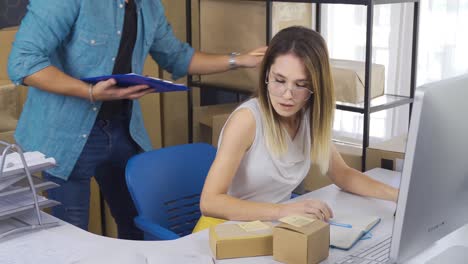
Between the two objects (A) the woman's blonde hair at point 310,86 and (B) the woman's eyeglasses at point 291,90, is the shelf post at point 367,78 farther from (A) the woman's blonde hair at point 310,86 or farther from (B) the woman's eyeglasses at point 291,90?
(B) the woman's eyeglasses at point 291,90

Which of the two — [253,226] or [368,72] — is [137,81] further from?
[368,72]

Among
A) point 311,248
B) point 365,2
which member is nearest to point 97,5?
point 365,2

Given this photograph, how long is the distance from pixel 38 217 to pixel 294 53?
0.81 meters

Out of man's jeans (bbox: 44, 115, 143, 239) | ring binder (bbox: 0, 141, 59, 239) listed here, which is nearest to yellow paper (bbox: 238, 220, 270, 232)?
ring binder (bbox: 0, 141, 59, 239)

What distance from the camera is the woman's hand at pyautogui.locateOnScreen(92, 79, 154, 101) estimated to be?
1.94m

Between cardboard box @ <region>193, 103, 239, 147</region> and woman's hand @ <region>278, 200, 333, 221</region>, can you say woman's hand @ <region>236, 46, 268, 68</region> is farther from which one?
woman's hand @ <region>278, 200, 333, 221</region>

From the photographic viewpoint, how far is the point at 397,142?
2.31 m

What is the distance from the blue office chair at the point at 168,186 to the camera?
74.3 inches

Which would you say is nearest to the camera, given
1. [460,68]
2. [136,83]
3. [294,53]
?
[294,53]

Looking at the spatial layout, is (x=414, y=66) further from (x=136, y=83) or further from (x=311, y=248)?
(x=311, y=248)

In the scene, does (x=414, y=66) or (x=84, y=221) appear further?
(x=414, y=66)

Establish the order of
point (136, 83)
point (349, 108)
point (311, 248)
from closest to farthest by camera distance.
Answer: point (311, 248) < point (136, 83) < point (349, 108)

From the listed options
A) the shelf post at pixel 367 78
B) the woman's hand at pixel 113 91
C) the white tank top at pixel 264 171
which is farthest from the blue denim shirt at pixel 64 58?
the shelf post at pixel 367 78

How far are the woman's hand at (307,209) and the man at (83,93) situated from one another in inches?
25.5
